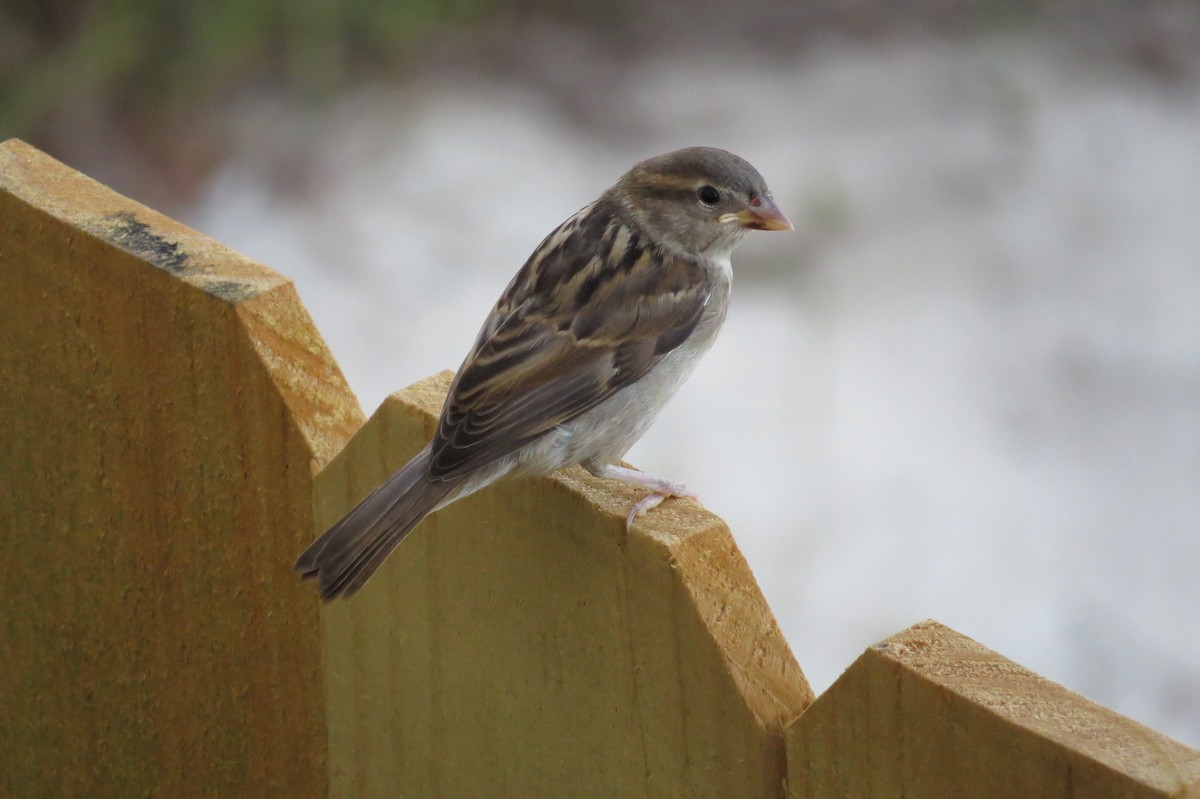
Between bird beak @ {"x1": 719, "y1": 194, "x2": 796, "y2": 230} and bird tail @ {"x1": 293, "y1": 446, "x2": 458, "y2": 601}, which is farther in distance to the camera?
bird beak @ {"x1": 719, "y1": 194, "x2": 796, "y2": 230}

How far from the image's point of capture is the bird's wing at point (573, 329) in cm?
259

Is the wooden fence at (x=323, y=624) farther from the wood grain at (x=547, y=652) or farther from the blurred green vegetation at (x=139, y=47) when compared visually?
the blurred green vegetation at (x=139, y=47)

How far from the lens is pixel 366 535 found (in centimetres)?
209

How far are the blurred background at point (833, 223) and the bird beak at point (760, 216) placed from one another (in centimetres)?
157

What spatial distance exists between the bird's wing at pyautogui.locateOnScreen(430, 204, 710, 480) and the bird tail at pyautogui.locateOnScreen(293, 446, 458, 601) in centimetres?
26

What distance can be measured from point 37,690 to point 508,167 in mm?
3167

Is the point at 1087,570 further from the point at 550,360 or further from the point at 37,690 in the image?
the point at 37,690

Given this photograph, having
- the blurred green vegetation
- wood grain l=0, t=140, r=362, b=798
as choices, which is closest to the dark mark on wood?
wood grain l=0, t=140, r=362, b=798

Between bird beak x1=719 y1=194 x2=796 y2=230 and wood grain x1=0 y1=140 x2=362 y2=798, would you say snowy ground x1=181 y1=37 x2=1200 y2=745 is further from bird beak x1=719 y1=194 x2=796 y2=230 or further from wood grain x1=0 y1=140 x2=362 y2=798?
wood grain x1=0 y1=140 x2=362 y2=798

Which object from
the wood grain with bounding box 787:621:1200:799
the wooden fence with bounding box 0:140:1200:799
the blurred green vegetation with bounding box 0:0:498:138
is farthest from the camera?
the blurred green vegetation with bounding box 0:0:498:138

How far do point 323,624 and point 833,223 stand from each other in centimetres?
341

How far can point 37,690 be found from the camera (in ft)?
9.07

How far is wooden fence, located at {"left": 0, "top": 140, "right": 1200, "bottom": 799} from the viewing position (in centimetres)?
171

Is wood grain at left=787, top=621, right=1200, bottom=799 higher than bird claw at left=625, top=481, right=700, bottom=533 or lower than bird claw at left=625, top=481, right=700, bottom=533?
lower
